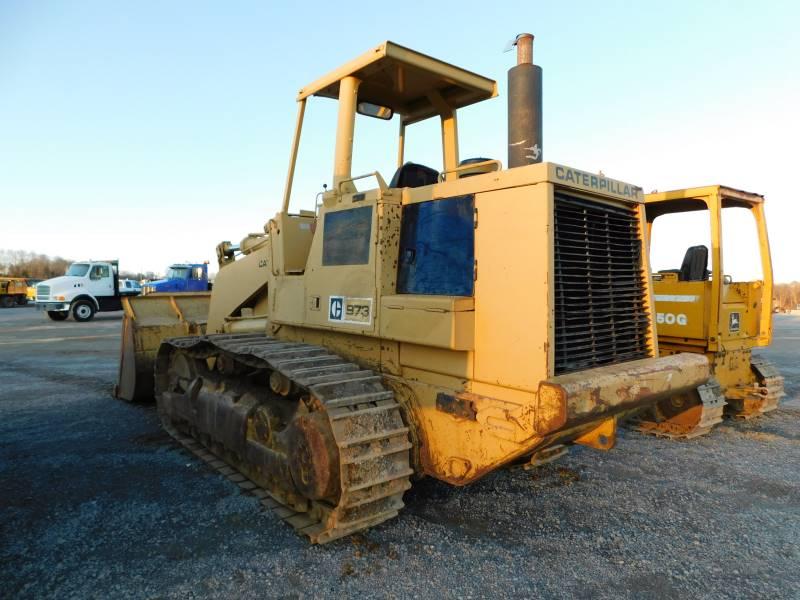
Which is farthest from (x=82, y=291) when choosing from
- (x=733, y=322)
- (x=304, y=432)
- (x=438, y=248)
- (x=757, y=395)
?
(x=757, y=395)

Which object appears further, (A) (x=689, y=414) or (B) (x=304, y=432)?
(A) (x=689, y=414)

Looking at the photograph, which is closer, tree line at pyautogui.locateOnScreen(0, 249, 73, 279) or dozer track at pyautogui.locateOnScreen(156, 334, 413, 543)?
dozer track at pyautogui.locateOnScreen(156, 334, 413, 543)

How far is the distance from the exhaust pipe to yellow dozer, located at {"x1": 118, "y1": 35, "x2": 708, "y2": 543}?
0.04ft

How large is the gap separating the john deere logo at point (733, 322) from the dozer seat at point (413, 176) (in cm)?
436

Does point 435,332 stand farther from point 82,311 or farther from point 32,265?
point 32,265

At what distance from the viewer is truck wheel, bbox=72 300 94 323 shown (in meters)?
21.7

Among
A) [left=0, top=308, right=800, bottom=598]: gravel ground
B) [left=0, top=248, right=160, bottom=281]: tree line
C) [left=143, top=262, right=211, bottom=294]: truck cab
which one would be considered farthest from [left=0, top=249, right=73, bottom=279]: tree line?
[left=0, top=308, right=800, bottom=598]: gravel ground

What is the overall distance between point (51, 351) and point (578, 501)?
13.0 metres

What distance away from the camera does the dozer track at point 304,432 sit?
3252mm

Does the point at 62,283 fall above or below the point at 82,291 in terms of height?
above

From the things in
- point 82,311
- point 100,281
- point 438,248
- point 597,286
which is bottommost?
point 82,311

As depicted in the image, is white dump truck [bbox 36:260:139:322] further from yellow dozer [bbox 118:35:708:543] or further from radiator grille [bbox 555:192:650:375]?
radiator grille [bbox 555:192:650:375]

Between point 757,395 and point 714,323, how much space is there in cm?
148

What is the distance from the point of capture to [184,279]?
85.7 ft
